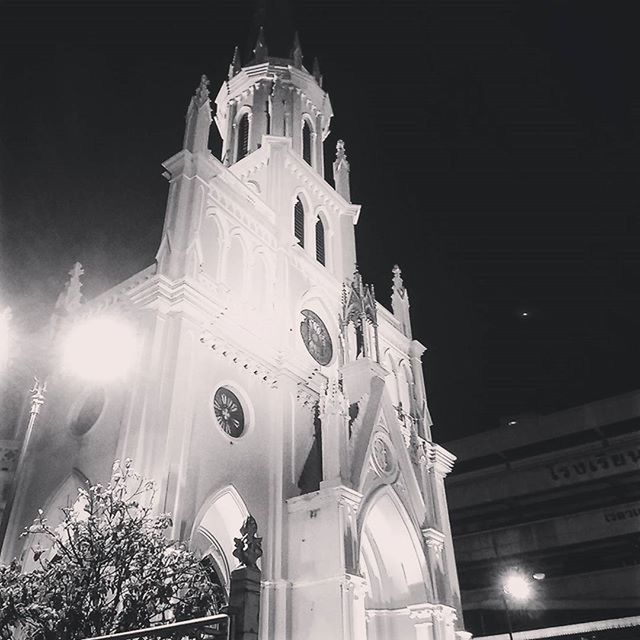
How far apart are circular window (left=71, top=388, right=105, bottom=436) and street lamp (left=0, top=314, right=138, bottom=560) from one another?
1.66 feet

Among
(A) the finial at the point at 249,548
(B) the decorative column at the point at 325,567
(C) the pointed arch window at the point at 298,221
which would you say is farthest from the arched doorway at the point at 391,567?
(C) the pointed arch window at the point at 298,221

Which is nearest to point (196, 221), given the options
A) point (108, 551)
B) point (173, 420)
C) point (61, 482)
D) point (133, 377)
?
point (133, 377)

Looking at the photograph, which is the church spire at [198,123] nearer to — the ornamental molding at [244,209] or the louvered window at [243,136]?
the ornamental molding at [244,209]

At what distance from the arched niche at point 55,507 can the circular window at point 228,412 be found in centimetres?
456

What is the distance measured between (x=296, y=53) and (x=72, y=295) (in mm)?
22193

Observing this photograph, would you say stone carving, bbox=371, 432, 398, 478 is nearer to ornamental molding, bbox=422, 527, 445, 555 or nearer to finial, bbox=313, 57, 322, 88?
ornamental molding, bbox=422, 527, 445, 555

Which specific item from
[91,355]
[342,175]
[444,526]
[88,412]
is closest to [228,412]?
[88,412]

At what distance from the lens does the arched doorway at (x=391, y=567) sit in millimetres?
24500

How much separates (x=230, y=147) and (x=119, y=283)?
14.4m

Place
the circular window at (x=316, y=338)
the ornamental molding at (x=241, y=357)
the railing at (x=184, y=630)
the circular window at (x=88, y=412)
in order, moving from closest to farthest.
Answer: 1. the railing at (x=184, y=630)
2. the circular window at (x=88, y=412)
3. the ornamental molding at (x=241, y=357)
4. the circular window at (x=316, y=338)

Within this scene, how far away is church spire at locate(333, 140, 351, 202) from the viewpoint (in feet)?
120

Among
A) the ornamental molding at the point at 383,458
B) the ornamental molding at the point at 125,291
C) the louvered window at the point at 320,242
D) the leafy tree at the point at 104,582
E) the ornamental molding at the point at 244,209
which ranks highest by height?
the louvered window at the point at 320,242

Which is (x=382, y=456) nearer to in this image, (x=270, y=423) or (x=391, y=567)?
(x=391, y=567)

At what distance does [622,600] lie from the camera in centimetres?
3775
